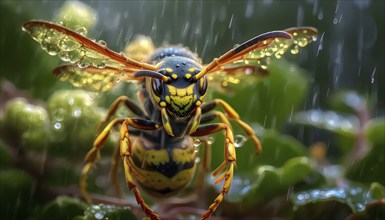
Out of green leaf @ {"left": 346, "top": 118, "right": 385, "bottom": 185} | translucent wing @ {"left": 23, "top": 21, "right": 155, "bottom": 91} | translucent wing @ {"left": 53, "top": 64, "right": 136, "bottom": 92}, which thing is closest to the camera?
translucent wing @ {"left": 23, "top": 21, "right": 155, "bottom": 91}

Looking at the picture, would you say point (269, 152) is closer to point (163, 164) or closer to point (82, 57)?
point (163, 164)

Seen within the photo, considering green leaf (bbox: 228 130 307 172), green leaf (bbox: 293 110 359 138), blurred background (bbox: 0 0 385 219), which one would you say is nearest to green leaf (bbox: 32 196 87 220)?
blurred background (bbox: 0 0 385 219)

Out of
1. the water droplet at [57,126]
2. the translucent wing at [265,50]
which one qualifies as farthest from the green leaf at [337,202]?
the water droplet at [57,126]

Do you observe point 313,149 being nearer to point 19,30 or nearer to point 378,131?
point 378,131

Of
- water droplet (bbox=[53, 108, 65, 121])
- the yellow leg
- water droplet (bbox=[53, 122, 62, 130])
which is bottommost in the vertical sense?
the yellow leg

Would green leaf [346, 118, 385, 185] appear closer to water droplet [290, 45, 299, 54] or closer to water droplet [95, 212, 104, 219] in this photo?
water droplet [290, 45, 299, 54]

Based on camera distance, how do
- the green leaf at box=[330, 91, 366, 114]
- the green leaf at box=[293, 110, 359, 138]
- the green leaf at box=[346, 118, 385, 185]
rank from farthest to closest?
the green leaf at box=[330, 91, 366, 114] < the green leaf at box=[293, 110, 359, 138] < the green leaf at box=[346, 118, 385, 185]

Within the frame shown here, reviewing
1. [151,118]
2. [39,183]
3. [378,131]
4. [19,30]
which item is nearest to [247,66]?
[151,118]
